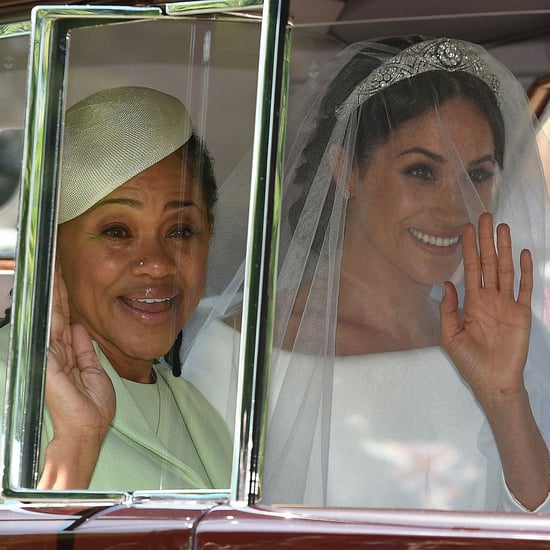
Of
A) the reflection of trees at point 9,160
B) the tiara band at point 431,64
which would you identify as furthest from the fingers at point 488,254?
the reflection of trees at point 9,160

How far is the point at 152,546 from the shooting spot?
167cm

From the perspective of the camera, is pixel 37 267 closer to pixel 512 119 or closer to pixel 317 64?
pixel 317 64

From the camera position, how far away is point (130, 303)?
1.95m

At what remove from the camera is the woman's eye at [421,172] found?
213 centimetres

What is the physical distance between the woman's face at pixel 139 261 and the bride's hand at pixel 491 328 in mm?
453

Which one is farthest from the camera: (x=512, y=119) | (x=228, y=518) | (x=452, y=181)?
(x=512, y=119)

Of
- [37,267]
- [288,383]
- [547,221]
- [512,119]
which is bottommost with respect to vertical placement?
[288,383]

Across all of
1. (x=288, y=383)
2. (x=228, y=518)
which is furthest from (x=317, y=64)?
(x=228, y=518)

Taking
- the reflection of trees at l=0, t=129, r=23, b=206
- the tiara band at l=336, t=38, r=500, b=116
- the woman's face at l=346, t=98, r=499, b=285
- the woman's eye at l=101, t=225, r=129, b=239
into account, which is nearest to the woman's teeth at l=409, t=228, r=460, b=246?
the woman's face at l=346, t=98, r=499, b=285

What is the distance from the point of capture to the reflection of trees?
220cm

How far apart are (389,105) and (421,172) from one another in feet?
0.56

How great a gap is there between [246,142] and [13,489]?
0.67 meters

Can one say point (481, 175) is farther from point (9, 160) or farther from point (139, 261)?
point (9, 160)

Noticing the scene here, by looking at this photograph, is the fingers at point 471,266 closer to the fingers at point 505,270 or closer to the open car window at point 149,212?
the fingers at point 505,270
